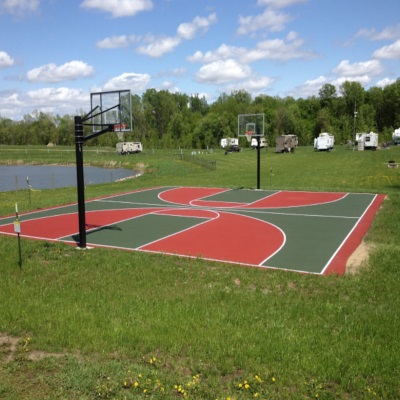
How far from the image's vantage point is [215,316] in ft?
22.3

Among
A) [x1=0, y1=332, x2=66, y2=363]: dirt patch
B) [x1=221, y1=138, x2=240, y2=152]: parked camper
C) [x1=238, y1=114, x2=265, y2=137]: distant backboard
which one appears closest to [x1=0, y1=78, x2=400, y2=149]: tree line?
[x1=221, y1=138, x2=240, y2=152]: parked camper

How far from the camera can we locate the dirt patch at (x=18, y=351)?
5.59 meters

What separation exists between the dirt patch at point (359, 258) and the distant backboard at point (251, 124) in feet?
38.5

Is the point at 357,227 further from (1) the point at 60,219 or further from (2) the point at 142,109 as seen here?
(2) the point at 142,109

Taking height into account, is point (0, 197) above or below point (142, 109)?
below

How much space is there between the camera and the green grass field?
16.0 feet

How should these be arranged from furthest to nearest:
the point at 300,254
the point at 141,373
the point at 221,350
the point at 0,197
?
the point at 0,197
the point at 300,254
the point at 221,350
the point at 141,373

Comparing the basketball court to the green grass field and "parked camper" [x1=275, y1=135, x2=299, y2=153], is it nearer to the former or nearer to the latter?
the green grass field

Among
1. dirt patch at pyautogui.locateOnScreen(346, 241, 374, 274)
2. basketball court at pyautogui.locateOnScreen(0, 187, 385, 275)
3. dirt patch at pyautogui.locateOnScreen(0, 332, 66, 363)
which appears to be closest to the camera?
dirt patch at pyautogui.locateOnScreen(0, 332, 66, 363)

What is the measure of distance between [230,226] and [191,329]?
822 centimetres

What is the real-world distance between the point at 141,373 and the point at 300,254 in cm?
670

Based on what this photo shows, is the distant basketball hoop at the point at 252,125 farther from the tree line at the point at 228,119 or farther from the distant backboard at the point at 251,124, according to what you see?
the tree line at the point at 228,119

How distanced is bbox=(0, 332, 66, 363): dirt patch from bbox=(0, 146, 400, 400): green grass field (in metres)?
0.02

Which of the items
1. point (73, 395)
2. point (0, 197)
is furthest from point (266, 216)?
point (0, 197)
